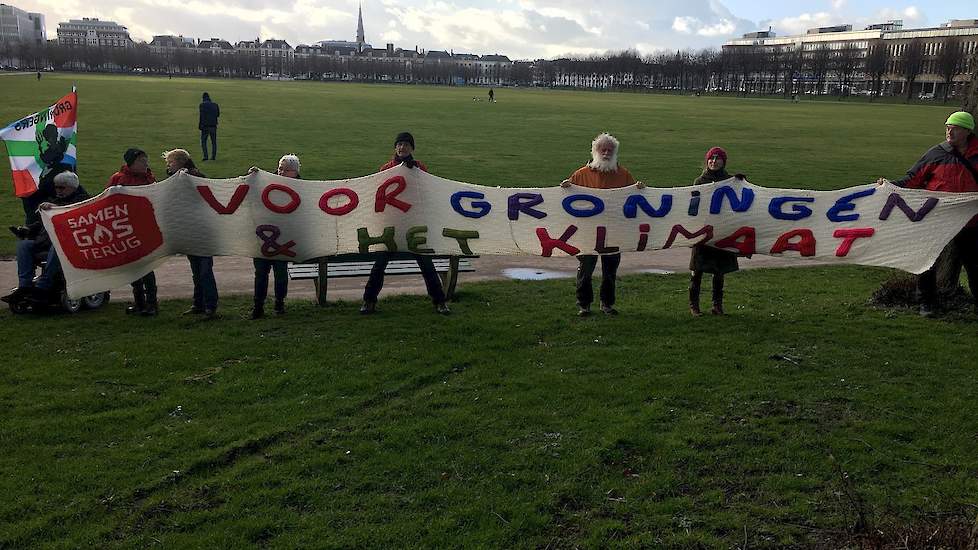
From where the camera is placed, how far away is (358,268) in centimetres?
966

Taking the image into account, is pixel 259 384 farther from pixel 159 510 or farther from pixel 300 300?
pixel 300 300

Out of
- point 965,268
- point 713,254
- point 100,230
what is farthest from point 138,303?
point 965,268

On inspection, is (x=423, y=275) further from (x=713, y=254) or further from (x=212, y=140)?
(x=212, y=140)

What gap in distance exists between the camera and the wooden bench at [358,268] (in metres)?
9.26

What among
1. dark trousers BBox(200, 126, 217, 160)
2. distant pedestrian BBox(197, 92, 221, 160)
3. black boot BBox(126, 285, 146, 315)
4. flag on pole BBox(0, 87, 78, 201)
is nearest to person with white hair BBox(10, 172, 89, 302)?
black boot BBox(126, 285, 146, 315)

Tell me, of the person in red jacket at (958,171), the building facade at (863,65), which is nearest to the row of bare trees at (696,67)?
the building facade at (863,65)

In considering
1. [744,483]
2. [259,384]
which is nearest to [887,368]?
[744,483]

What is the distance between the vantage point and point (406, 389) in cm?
668

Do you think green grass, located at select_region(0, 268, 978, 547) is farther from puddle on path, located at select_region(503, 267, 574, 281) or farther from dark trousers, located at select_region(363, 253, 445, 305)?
puddle on path, located at select_region(503, 267, 574, 281)

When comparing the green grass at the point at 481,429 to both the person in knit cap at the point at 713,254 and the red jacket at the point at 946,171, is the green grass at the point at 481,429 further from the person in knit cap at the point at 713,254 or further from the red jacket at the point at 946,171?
the red jacket at the point at 946,171

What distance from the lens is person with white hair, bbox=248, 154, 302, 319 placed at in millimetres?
8648

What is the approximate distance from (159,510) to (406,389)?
92.4 inches

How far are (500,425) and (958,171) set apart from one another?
5719 mm

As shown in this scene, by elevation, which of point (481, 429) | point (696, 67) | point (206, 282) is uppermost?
point (696, 67)
